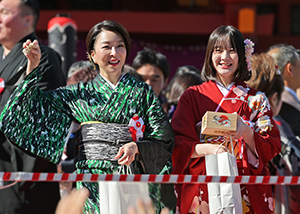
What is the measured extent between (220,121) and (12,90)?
61.9 inches

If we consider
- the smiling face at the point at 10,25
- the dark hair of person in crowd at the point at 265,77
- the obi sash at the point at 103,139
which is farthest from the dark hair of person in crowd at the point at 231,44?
the smiling face at the point at 10,25

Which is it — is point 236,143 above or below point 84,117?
below

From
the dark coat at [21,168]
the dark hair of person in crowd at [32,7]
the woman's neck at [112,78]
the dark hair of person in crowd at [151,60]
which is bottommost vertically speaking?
the dark coat at [21,168]

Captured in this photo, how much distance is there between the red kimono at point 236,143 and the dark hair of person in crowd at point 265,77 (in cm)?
72

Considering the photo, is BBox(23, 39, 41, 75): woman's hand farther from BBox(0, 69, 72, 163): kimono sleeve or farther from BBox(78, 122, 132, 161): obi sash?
BBox(78, 122, 132, 161): obi sash

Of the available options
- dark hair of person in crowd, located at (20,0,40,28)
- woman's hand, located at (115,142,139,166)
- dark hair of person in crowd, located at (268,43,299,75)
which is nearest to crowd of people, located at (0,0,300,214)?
woman's hand, located at (115,142,139,166)

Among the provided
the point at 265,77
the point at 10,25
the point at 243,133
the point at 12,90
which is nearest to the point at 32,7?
the point at 10,25

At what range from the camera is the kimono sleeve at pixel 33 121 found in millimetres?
3068

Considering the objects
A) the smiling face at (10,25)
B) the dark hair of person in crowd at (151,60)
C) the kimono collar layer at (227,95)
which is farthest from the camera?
the dark hair of person in crowd at (151,60)

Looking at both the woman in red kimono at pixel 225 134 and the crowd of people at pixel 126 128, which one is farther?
the woman in red kimono at pixel 225 134

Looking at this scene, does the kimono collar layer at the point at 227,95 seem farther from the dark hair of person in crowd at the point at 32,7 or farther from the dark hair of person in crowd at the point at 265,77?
the dark hair of person in crowd at the point at 32,7

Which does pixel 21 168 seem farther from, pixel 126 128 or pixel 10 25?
pixel 10 25

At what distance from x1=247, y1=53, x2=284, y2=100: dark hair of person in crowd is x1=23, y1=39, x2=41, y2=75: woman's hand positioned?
1.79m

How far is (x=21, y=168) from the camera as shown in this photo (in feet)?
11.9
